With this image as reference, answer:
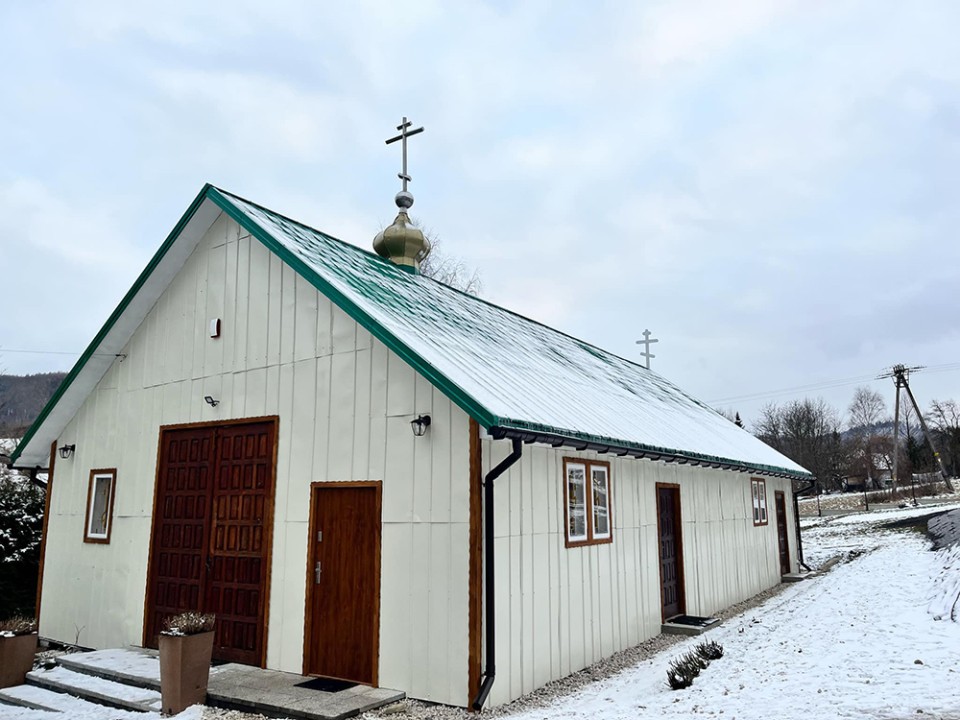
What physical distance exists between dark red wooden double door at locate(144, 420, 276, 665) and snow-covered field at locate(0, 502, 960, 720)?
1.65 meters

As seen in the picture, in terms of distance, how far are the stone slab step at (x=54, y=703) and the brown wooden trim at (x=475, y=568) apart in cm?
297

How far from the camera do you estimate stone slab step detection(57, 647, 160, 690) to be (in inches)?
297

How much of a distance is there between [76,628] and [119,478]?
2.16 meters

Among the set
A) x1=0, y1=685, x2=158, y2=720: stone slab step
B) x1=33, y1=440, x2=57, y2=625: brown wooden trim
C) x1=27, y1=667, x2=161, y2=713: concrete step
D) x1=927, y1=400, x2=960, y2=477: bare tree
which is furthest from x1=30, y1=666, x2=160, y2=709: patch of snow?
x1=927, y1=400, x2=960, y2=477: bare tree

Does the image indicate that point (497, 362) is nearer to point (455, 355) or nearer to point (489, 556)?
point (455, 355)

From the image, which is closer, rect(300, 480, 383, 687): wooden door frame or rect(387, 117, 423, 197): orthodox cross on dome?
rect(300, 480, 383, 687): wooden door frame

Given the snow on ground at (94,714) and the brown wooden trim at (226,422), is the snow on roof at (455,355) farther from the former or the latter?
the snow on ground at (94,714)

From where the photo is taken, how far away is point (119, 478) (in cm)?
1008

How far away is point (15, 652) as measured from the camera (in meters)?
8.09

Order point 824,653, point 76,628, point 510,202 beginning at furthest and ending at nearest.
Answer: point 510,202 → point 76,628 → point 824,653

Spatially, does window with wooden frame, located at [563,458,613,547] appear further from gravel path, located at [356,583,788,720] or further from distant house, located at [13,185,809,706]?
gravel path, located at [356,583,788,720]

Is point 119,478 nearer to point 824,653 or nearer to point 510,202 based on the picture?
point 824,653

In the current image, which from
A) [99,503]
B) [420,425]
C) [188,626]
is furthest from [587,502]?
[99,503]

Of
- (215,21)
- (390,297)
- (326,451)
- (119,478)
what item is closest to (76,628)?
(119,478)
